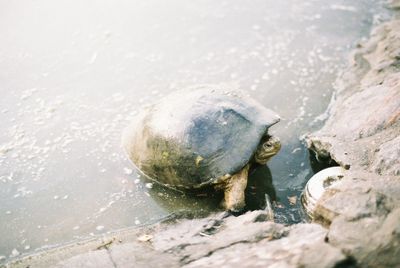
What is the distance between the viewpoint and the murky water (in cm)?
410

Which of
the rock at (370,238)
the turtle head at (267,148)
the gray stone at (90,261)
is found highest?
the rock at (370,238)

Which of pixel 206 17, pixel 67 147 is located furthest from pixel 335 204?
pixel 206 17

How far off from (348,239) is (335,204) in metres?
0.45

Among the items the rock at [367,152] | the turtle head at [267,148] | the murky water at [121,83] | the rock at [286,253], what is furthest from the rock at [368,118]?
the rock at [286,253]

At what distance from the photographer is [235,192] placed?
12.8ft

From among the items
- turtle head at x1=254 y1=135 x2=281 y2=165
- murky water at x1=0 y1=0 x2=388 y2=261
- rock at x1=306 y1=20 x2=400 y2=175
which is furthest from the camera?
turtle head at x1=254 y1=135 x2=281 y2=165

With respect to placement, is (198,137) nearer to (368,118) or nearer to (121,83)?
(368,118)

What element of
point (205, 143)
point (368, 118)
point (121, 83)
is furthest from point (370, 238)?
point (121, 83)

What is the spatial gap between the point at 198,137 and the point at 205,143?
92 millimetres

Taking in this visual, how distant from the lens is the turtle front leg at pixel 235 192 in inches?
153

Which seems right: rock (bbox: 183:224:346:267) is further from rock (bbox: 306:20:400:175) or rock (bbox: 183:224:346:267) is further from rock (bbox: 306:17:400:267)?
rock (bbox: 306:20:400:175)

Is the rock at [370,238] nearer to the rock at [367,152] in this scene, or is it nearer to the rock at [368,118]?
the rock at [367,152]

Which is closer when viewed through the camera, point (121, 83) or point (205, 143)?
point (205, 143)

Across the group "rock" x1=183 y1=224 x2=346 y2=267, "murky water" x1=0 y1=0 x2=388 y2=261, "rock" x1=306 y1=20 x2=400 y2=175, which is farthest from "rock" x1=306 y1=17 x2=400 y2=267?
"murky water" x1=0 y1=0 x2=388 y2=261
